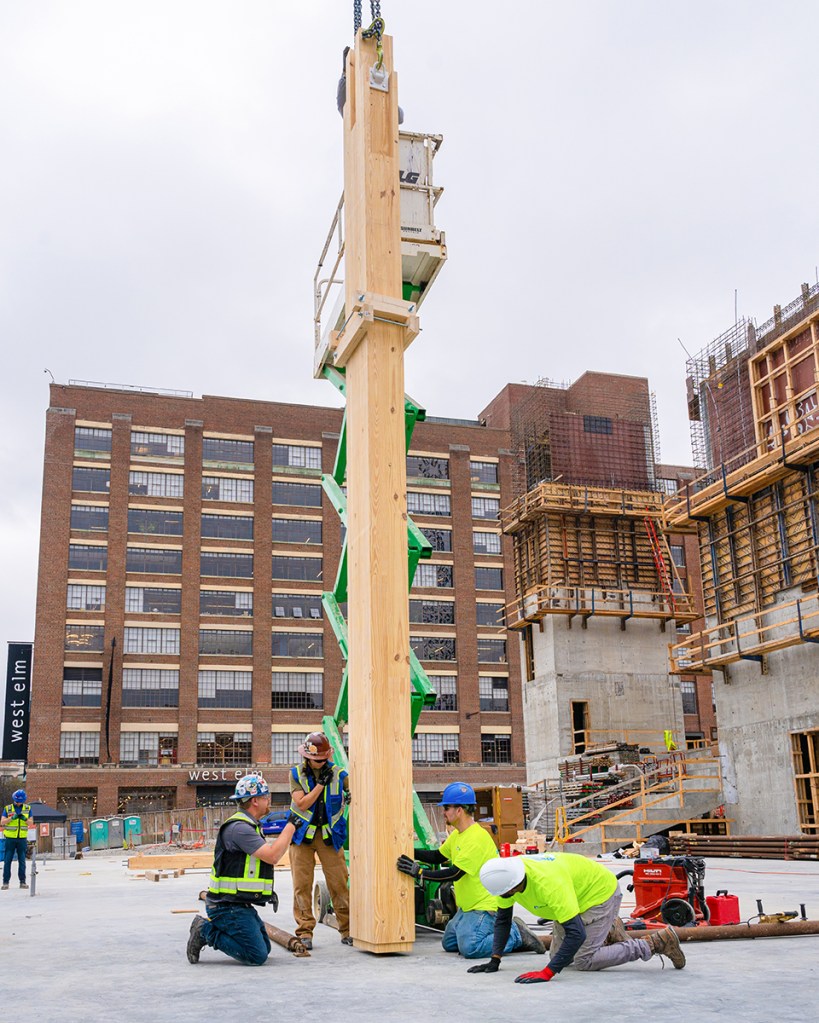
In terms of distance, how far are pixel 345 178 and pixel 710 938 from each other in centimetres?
808

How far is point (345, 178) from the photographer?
34.9 feet

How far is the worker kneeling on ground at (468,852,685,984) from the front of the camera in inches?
270

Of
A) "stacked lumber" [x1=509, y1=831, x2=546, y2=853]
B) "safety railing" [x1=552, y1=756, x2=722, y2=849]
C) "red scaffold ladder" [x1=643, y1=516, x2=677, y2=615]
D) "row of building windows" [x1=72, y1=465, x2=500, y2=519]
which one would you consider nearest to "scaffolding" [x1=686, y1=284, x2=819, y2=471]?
"red scaffold ladder" [x1=643, y1=516, x2=677, y2=615]

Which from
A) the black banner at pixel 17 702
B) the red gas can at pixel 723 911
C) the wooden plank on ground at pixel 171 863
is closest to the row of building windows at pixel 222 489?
the black banner at pixel 17 702

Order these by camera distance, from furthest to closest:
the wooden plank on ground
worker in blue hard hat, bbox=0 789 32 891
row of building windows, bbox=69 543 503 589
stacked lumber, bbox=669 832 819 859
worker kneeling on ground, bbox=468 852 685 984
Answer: row of building windows, bbox=69 543 503 589, the wooden plank on ground, stacked lumber, bbox=669 832 819 859, worker in blue hard hat, bbox=0 789 32 891, worker kneeling on ground, bbox=468 852 685 984

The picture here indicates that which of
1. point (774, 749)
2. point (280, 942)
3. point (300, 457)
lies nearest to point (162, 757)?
point (300, 457)

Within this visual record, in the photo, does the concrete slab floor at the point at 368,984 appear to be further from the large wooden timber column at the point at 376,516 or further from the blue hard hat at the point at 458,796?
the blue hard hat at the point at 458,796

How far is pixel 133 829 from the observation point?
50312 mm

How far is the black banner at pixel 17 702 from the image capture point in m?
59.2

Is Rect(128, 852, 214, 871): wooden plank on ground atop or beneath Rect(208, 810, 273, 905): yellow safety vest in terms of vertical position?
beneath

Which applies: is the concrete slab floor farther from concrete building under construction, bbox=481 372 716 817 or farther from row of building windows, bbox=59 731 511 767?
row of building windows, bbox=59 731 511 767

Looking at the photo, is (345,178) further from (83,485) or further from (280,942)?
(83,485)

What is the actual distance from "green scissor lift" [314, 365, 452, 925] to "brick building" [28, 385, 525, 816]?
5115cm

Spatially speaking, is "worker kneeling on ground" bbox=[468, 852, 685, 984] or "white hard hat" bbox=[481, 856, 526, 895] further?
"worker kneeling on ground" bbox=[468, 852, 685, 984]
